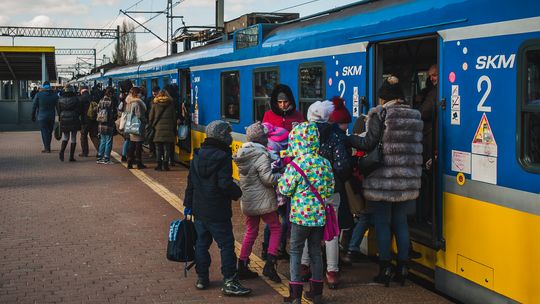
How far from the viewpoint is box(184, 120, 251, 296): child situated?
6.10m

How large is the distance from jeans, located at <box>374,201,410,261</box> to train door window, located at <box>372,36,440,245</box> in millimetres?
195

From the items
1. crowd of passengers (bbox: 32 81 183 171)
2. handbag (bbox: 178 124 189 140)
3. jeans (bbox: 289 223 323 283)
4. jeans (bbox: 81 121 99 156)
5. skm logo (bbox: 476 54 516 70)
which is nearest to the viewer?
skm logo (bbox: 476 54 516 70)

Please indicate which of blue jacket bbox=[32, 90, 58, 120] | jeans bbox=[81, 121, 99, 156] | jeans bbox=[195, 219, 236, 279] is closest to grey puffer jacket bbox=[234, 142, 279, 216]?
jeans bbox=[195, 219, 236, 279]

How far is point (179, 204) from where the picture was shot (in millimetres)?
10922

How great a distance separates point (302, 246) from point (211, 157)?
1086 millimetres

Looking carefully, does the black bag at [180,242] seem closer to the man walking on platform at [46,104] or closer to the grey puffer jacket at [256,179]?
the grey puffer jacket at [256,179]

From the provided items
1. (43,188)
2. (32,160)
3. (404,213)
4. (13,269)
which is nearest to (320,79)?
(404,213)

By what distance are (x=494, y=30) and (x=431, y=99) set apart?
5.24 feet

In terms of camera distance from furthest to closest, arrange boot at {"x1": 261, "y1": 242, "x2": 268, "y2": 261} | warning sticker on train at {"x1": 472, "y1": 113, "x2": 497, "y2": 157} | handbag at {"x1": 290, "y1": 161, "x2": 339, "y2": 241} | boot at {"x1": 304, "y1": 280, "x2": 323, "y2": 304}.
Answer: boot at {"x1": 261, "y1": 242, "x2": 268, "y2": 261} → boot at {"x1": 304, "y1": 280, "x2": 323, "y2": 304} → handbag at {"x1": 290, "y1": 161, "x2": 339, "y2": 241} → warning sticker on train at {"x1": 472, "y1": 113, "x2": 497, "y2": 157}

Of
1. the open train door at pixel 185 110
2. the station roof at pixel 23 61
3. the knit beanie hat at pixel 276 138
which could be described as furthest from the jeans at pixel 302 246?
the station roof at pixel 23 61

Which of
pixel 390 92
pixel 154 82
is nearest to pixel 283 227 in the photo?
pixel 390 92

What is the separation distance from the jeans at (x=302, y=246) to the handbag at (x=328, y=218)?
0.06 meters

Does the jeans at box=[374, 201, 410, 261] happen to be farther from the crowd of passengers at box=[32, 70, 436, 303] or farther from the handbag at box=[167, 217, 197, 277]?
the handbag at box=[167, 217, 197, 277]

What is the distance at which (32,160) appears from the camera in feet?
56.2
